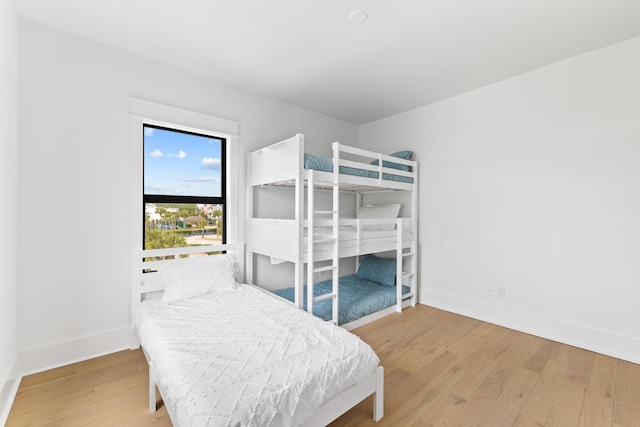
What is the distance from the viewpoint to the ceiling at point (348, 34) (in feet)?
5.89

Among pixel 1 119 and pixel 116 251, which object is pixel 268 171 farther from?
pixel 1 119

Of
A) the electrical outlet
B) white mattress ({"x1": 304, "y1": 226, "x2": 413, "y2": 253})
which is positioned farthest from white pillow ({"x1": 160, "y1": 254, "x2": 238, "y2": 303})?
the electrical outlet

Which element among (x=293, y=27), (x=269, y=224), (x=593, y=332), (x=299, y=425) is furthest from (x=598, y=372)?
(x=293, y=27)

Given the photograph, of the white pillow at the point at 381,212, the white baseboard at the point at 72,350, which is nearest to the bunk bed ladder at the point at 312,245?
the white pillow at the point at 381,212

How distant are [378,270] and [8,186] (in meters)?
3.42

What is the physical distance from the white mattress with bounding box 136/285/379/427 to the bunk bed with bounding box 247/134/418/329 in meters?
0.59

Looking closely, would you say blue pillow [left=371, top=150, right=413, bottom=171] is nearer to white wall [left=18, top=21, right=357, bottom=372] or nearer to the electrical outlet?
the electrical outlet

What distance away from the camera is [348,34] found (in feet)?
6.76

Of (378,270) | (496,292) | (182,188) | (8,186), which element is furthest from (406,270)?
(8,186)

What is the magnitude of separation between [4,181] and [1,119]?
1.14 ft

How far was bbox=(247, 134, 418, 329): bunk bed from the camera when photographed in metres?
2.40

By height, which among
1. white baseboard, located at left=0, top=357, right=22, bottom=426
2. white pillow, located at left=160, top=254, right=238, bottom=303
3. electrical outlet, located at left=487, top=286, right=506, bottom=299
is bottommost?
white baseboard, located at left=0, top=357, right=22, bottom=426

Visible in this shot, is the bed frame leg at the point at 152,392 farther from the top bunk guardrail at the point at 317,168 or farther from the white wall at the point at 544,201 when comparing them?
the white wall at the point at 544,201

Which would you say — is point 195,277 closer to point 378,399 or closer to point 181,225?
point 181,225
